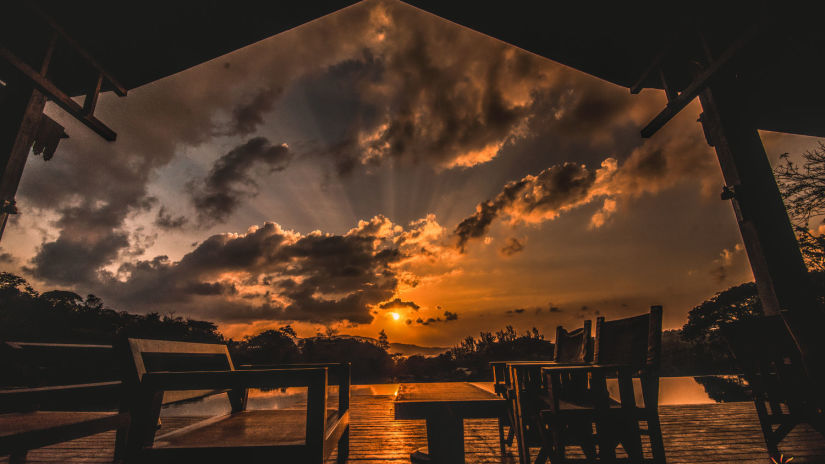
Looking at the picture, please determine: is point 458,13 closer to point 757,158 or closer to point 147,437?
point 757,158

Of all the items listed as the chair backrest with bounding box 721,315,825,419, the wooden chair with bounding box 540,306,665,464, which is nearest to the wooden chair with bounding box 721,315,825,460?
the chair backrest with bounding box 721,315,825,419

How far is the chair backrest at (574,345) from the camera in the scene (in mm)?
3166

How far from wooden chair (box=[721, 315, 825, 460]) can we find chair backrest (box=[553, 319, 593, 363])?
1.07 meters

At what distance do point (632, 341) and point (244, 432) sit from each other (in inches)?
114

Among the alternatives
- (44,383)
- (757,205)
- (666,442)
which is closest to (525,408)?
(666,442)

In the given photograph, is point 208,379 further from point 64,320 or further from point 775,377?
point 64,320

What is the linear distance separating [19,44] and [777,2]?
27.8 ft

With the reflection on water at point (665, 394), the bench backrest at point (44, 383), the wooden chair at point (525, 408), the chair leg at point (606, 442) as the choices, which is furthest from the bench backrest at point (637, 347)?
the reflection on water at point (665, 394)

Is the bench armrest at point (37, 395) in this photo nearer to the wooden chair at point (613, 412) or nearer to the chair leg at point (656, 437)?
the wooden chair at point (613, 412)

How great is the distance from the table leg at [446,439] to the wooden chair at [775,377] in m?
2.31

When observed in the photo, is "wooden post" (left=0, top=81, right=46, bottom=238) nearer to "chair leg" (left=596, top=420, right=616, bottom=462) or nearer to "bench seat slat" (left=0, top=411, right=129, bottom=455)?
"bench seat slat" (left=0, top=411, right=129, bottom=455)

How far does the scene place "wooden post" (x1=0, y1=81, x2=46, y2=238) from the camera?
12.4 feet

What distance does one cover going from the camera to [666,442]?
12.9ft

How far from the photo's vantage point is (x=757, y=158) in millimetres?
3855
